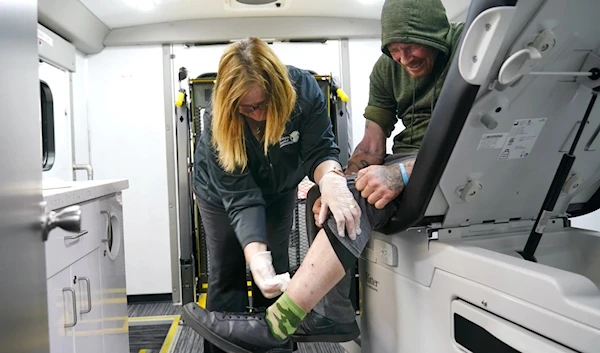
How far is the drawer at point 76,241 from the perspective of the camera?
3.95ft

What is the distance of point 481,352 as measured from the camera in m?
0.90

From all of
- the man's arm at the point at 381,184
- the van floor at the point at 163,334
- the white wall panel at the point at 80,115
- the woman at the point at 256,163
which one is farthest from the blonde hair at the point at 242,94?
the white wall panel at the point at 80,115

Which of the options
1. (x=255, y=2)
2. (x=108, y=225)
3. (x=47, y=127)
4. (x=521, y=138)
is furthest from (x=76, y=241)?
(x=255, y=2)

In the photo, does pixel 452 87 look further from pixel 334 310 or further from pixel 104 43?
pixel 104 43

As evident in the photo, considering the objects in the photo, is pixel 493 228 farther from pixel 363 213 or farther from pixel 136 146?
pixel 136 146

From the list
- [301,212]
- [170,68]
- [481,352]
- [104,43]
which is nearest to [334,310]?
[481,352]

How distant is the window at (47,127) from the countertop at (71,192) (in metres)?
1.17

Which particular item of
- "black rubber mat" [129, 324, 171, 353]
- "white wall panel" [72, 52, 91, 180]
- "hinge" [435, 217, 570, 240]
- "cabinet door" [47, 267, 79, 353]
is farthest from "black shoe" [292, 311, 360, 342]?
"white wall panel" [72, 52, 91, 180]

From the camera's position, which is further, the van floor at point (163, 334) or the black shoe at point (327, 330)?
the van floor at point (163, 334)

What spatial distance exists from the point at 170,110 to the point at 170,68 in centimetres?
34

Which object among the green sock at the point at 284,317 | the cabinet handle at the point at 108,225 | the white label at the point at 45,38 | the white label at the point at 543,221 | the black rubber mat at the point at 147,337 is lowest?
the black rubber mat at the point at 147,337

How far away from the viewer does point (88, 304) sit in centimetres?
142

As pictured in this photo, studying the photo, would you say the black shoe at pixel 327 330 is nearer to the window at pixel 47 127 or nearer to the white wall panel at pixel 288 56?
the window at pixel 47 127

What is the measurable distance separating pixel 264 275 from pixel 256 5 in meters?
2.26
